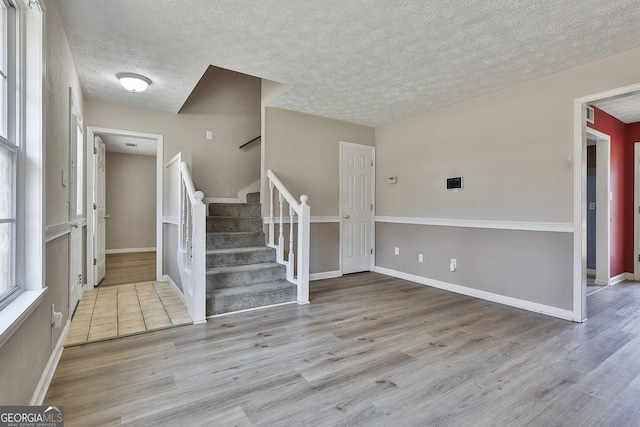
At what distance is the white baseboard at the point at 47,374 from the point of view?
1.68m

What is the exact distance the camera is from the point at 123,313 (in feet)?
10.2

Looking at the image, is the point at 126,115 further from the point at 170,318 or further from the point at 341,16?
the point at 341,16

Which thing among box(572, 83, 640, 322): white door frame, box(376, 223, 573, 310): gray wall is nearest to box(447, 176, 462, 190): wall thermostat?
box(376, 223, 573, 310): gray wall

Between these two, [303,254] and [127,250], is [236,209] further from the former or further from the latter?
[127,250]

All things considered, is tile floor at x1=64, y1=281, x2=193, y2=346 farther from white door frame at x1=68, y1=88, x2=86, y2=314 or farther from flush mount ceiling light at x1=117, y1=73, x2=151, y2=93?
flush mount ceiling light at x1=117, y1=73, x2=151, y2=93

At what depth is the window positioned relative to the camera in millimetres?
1431

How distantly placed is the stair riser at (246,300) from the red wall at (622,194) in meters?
4.65

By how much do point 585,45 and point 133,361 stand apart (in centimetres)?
421

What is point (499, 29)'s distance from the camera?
2373 mm

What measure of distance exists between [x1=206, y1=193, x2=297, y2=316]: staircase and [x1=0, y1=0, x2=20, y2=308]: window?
1.72 metres

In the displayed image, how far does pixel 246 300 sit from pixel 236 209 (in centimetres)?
163

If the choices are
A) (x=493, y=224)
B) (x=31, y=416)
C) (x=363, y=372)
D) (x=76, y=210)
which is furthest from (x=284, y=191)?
(x=31, y=416)

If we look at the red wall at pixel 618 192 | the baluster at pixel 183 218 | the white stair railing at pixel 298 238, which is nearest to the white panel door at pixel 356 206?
the white stair railing at pixel 298 238

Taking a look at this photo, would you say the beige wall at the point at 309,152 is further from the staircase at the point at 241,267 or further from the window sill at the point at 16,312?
the window sill at the point at 16,312
